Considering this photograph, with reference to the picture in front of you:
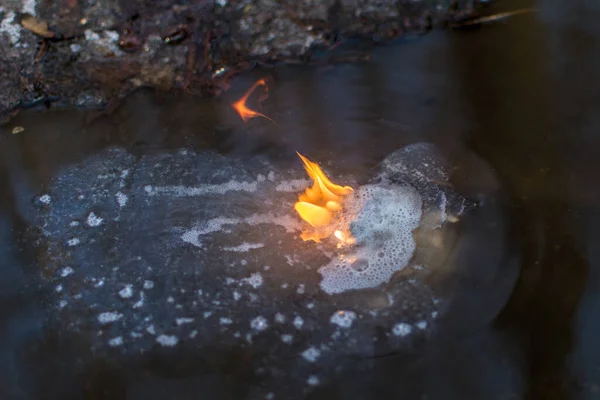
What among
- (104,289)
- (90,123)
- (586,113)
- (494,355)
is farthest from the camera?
(90,123)

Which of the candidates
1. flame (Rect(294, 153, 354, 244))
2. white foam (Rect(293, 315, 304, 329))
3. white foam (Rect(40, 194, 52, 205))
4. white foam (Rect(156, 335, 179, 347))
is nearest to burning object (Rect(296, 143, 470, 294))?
flame (Rect(294, 153, 354, 244))

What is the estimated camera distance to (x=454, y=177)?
167 cm

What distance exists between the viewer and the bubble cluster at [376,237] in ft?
5.12

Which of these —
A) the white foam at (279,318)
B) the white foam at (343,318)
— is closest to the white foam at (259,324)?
the white foam at (279,318)

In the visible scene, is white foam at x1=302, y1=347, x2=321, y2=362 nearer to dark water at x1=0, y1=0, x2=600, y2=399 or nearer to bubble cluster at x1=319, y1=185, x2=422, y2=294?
dark water at x1=0, y1=0, x2=600, y2=399

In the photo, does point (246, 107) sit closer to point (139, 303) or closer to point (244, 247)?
point (244, 247)

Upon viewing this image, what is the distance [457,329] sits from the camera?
4.81 feet

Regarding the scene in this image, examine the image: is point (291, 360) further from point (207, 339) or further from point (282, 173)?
point (282, 173)

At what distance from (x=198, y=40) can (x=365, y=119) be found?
61cm

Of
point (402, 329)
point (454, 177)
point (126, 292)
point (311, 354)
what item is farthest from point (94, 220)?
point (454, 177)

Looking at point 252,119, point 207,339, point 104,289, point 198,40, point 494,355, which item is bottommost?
point 494,355

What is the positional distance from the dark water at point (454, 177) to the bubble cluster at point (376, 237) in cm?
11

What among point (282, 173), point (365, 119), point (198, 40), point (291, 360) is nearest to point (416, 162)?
point (365, 119)

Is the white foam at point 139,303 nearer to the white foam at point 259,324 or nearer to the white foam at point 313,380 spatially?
the white foam at point 259,324
